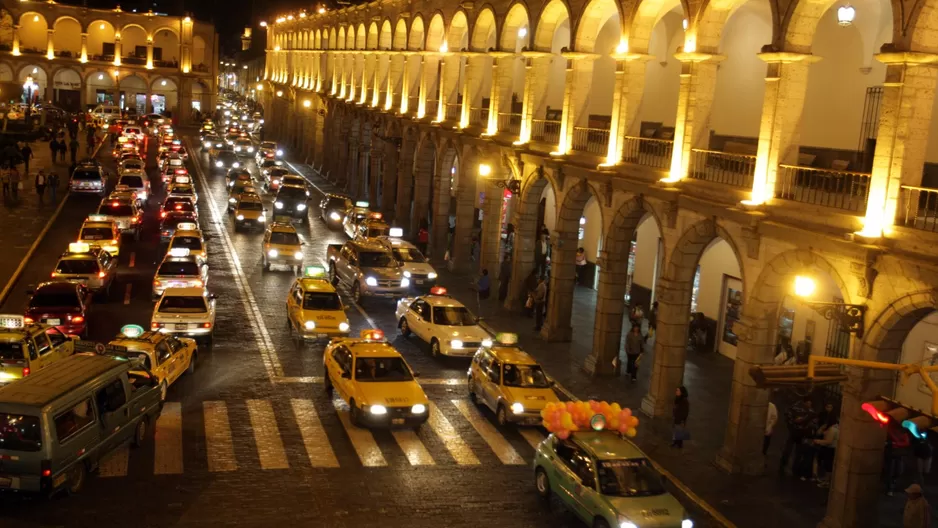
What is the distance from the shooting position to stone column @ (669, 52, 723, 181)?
24.0 metres

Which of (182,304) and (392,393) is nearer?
(392,393)

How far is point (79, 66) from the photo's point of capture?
354 ft

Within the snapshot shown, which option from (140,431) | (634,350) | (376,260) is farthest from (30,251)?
(634,350)

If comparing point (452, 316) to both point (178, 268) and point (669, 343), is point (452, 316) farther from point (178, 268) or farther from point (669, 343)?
point (178, 268)

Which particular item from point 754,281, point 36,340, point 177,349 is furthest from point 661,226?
point 36,340

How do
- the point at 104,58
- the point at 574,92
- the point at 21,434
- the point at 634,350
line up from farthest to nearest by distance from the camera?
the point at 104,58 < the point at 574,92 < the point at 634,350 < the point at 21,434

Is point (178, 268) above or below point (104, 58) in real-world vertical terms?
below

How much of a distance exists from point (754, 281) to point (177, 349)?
14.2 metres

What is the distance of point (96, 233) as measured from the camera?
123 feet

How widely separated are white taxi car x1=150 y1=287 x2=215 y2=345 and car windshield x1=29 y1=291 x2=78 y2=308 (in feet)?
8.01

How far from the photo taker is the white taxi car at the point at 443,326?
92.4ft

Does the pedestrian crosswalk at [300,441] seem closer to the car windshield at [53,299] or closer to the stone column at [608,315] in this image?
the stone column at [608,315]

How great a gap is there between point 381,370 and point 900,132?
A: 12390 mm

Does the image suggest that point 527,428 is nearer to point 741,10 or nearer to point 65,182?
point 741,10
